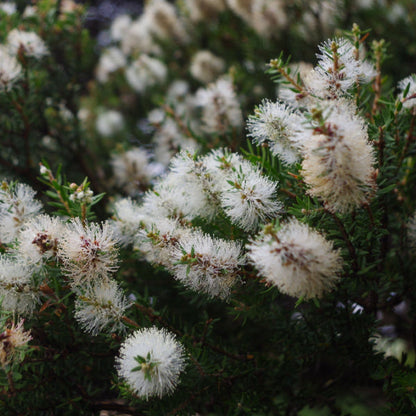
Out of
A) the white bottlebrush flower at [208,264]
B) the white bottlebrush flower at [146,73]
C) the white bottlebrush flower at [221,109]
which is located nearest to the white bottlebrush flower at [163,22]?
the white bottlebrush flower at [146,73]

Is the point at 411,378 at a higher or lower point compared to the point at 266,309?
lower

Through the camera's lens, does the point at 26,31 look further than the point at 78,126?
No

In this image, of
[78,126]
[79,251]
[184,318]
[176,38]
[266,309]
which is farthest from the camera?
[176,38]

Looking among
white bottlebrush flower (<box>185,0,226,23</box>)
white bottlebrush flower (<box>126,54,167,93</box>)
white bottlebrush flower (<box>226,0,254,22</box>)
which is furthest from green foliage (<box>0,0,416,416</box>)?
white bottlebrush flower (<box>185,0,226,23</box>)

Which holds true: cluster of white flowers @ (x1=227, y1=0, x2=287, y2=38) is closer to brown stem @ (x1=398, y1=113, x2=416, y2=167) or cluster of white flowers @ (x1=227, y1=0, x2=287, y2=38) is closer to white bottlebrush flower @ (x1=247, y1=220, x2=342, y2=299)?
brown stem @ (x1=398, y1=113, x2=416, y2=167)

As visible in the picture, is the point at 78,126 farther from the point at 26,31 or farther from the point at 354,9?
the point at 354,9

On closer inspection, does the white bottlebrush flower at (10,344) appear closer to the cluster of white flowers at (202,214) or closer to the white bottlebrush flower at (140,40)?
the cluster of white flowers at (202,214)

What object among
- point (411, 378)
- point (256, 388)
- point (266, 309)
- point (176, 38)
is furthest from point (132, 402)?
point (176, 38)
